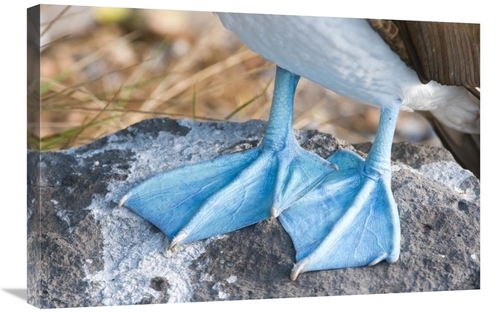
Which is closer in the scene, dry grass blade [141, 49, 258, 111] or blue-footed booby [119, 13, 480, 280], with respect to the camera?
blue-footed booby [119, 13, 480, 280]

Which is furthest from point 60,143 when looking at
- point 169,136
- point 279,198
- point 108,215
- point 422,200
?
point 422,200

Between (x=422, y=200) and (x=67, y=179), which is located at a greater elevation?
(x=67, y=179)

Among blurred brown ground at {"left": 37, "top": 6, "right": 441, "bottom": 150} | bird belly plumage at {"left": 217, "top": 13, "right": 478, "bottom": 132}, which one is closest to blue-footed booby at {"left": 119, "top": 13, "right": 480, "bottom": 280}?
bird belly plumage at {"left": 217, "top": 13, "right": 478, "bottom": 132}

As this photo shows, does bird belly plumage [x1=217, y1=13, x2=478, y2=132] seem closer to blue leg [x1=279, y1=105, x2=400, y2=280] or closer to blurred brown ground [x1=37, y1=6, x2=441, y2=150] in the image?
blue leg [x1=279, y1=105, x2=400, y2=280]

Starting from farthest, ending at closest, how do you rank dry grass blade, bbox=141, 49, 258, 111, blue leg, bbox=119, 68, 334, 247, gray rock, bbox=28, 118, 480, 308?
dry grass blade, bbox=141, 49, 258, 111 → blue leg, bbox=119, 68, 334, 247 → gray rock, bbox=28, 118, 480, 308

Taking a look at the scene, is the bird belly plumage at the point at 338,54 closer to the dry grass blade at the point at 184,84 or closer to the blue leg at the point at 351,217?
the blue leg at the point at 351,217

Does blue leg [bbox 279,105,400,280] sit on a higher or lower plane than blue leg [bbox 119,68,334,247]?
lower

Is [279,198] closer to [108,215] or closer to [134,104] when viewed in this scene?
[108,215]

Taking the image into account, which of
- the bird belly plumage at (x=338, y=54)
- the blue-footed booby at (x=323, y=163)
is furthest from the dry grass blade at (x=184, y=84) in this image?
the bird belly plumage at (x=338, y=54)
